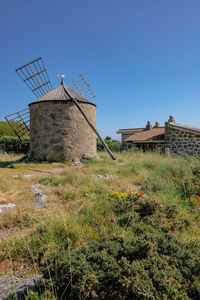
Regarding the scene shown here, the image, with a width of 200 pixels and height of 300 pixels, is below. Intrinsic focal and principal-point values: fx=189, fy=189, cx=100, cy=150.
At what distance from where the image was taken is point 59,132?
10711mm

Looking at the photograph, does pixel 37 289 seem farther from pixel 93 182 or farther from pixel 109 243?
pixel 93 182

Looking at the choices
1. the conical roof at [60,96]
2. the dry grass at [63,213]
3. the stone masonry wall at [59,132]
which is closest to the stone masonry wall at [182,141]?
the conical roof at [60,96]

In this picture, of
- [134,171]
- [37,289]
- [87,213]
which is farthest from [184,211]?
[134,171]

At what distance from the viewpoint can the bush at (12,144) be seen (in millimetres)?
18109

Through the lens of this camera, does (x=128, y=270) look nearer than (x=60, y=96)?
Yes

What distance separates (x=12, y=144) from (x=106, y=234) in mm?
17931

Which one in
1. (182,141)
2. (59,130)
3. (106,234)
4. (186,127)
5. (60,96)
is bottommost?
(106,234)

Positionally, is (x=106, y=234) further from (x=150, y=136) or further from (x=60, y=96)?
(x=150, y=136)

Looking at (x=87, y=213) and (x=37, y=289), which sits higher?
(x=87, y=213)

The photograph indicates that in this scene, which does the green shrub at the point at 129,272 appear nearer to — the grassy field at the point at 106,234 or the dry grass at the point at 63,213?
the grassy field at the point at 106,234

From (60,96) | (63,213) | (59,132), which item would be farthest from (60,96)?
(63,213)

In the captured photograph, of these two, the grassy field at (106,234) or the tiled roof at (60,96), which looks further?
the tiled roof at (60,96)

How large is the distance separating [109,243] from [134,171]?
499 centimetres

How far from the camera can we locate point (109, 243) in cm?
220
